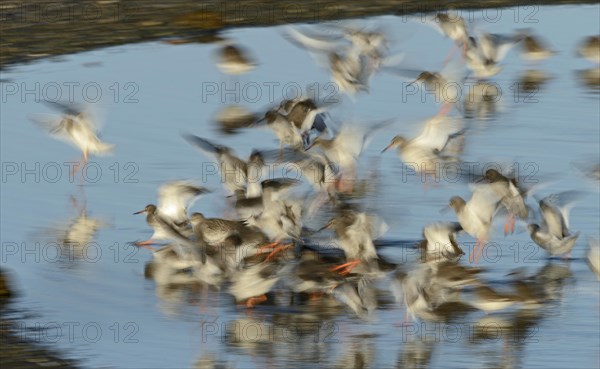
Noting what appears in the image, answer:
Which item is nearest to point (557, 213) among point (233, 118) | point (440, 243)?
point (440, 243)

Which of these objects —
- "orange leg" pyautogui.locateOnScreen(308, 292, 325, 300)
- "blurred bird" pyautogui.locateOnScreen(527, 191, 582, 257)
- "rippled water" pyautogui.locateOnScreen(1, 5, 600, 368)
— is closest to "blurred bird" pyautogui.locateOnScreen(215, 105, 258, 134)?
"rippled water" pyautogui.locateOnScreen(1, 5, 600, 368)

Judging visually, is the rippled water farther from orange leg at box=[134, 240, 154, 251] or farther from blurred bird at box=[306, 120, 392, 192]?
blurred bird at box=[306, 120, 392, 192]

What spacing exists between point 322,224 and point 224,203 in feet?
3.24

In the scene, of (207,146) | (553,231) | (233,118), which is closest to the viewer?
(553,231)

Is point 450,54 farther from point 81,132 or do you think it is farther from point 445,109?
point 81,132

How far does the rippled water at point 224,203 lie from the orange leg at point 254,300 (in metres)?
0.04

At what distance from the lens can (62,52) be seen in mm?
17484

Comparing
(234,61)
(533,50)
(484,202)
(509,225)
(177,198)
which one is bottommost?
(509,225)

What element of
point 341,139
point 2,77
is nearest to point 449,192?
point 341,139

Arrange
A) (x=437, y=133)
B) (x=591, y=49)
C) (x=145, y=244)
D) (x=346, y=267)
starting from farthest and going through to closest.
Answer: (x=591, y=49), (x=437, y=133), (x=145, y=244), (x=346, y=267)

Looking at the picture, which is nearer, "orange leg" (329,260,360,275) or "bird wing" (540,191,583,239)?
"orange leg" (329,260,360,275)

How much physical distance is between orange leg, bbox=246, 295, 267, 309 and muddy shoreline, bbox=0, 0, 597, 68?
25.7 ft

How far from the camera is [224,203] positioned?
12133mm

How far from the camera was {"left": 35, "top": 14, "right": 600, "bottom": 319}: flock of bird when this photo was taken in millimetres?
9883
